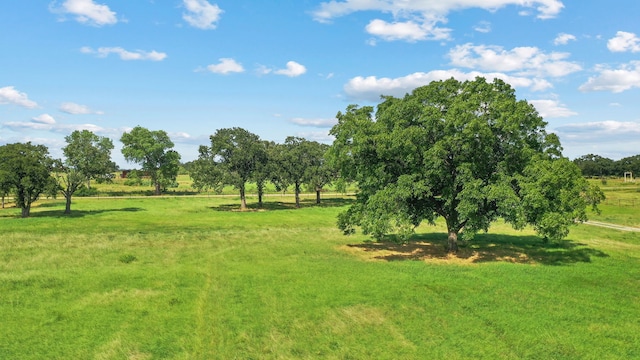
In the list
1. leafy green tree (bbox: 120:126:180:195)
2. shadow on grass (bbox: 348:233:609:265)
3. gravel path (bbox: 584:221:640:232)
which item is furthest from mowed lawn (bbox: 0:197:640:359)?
leafy green tree (bbox: 120:126:180:195)

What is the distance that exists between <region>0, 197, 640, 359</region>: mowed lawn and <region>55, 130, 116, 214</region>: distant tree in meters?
30.2

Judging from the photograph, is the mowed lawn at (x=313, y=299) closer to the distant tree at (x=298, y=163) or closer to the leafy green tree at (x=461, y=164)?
the leafy green tree at (x=461, y=164)

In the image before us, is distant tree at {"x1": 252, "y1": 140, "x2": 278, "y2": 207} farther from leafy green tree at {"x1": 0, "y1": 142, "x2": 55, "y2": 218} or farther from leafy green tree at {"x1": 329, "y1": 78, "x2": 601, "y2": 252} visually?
leafy green tree at {"x1": 329, "y1": 78, "x2": 601, "y2": 252}

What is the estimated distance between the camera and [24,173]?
196ft

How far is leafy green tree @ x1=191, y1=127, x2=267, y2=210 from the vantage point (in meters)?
72.1

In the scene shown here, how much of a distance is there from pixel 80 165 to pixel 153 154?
50.0 metres

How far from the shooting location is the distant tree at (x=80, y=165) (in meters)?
68.0

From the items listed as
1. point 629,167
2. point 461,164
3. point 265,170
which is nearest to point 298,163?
point 265,170

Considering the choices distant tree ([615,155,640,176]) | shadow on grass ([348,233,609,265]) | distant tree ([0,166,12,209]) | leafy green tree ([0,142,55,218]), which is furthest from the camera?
distant tree ([615,155,640,176])

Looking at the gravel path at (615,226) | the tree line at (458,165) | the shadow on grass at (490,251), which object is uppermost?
the tree line at (458,165)

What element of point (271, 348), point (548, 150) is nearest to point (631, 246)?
point (548, 150)

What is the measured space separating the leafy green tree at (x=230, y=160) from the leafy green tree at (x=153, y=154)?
4867 cm

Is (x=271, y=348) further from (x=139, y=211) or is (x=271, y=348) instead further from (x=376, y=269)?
(x=139, y=211)

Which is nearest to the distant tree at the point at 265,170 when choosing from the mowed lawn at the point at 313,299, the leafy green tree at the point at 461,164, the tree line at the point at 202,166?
the tree line at the point at 202,166
